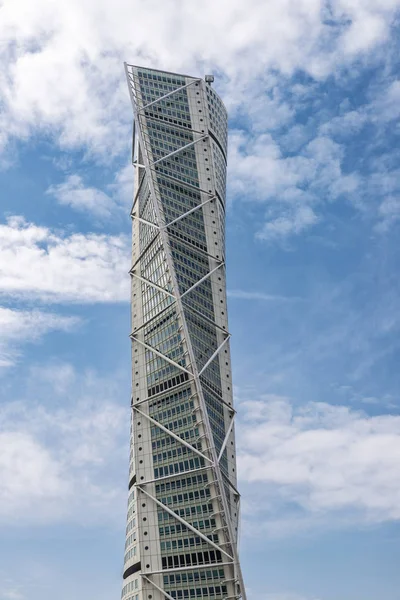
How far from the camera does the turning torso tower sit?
349ft

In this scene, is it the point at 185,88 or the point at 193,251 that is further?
the point at 185,88

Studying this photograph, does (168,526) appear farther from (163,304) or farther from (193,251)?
(193,251)

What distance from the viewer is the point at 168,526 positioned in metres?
108

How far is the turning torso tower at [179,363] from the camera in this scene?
106 metres

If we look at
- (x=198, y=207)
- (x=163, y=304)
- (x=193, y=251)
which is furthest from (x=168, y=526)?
(x=198, y=207)

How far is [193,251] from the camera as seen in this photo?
133m

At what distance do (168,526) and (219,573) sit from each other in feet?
33.4

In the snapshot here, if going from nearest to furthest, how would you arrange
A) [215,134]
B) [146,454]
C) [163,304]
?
1. [146,454]
2. [163,304]
3. [215,134]

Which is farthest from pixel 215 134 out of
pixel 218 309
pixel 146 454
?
pixel 146 454

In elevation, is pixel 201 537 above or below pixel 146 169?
below

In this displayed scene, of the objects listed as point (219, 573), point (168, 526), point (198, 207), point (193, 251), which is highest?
point (198, 207)

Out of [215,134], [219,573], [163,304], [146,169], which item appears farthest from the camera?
[215,134]

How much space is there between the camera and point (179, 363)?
119 meters

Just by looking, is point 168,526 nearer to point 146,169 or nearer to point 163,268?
point 163,268
